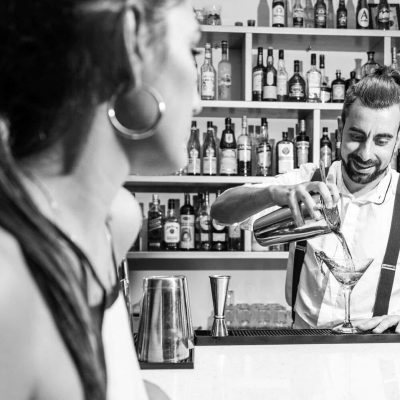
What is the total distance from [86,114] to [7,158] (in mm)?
55

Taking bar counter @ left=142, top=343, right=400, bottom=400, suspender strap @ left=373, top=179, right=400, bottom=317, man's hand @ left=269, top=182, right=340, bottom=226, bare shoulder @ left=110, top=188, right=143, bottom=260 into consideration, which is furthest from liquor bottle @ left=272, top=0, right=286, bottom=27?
bare shoulder @ left=110, top=188, right=143, bottom=260

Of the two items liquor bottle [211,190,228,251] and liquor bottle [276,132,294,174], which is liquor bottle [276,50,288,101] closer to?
liquor bottle [276,132,294,174]

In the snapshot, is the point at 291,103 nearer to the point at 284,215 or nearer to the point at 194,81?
the point at 284,215

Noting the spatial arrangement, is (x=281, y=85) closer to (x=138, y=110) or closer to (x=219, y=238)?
(x=219, y=238)

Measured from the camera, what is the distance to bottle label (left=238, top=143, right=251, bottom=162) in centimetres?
287

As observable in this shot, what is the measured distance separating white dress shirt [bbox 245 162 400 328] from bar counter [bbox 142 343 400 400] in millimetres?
608

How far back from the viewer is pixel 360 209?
6.84ft

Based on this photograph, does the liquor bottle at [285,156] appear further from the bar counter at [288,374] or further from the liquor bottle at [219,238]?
the bar counter at [288,374]

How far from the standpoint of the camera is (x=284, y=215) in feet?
4.49

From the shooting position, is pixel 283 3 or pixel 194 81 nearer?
pixel 194 81

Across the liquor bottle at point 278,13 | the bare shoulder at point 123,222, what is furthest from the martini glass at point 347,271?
the liquor bottle at point 278,13

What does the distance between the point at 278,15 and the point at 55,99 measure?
2.78m

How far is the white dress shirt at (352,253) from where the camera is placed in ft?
6.49

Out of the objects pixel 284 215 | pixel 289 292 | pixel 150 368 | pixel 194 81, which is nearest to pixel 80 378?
pixel 194 81
